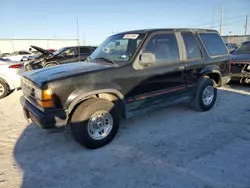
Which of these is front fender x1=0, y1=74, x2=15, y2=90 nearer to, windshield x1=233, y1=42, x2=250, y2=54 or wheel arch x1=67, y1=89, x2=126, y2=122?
wheel arch x1=67, y1=89, x2=126, y2=122

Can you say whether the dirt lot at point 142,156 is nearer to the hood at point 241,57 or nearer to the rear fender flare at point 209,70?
the rear fender flare at point 209,70

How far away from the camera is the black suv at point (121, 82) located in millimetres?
3445

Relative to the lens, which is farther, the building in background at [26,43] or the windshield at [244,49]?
the building in background at [26,43]

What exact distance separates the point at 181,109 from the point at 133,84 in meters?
2.28

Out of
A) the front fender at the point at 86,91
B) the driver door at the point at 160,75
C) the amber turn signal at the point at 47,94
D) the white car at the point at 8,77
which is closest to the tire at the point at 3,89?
the white car at the point at 8,77

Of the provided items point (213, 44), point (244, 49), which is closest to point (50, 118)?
point (213, 44)

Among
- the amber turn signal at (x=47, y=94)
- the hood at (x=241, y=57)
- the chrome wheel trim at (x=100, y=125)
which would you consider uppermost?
the hood at (x=241, y=57)

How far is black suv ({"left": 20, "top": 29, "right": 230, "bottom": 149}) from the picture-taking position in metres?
3.45

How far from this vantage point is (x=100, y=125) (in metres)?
3.89

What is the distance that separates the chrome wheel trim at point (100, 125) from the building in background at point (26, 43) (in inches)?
1283

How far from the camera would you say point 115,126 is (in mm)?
3994

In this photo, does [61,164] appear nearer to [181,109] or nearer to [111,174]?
[111,174]

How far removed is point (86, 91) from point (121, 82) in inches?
28.0

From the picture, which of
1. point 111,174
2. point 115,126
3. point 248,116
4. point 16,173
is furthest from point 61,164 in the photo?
point 248,116
